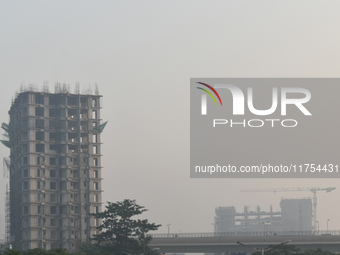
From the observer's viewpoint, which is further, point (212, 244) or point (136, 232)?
point (212, 244)

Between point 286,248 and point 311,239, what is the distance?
2695 centimetres

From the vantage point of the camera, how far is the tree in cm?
17000

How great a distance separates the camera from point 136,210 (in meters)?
178

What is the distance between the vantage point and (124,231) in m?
175

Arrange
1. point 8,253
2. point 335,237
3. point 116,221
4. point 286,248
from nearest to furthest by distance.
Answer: point 8,253 < point 286,248 < point 116,221 < point 335,237

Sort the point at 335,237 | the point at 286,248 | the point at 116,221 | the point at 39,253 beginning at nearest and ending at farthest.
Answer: the point at 39,253 < the point at 286,248 < the point at 116,221 < the point at 335,237

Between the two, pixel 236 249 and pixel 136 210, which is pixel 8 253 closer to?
pixel 136 210

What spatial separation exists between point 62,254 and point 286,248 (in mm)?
55865

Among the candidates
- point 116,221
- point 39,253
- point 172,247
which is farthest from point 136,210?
point 39,253

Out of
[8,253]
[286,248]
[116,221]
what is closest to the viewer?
[8,253]

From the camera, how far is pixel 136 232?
174875 mm

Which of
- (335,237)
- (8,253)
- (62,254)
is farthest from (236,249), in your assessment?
(8,253)

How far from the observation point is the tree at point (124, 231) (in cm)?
17000

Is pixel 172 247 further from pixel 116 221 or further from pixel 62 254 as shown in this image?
pixel 62 254
